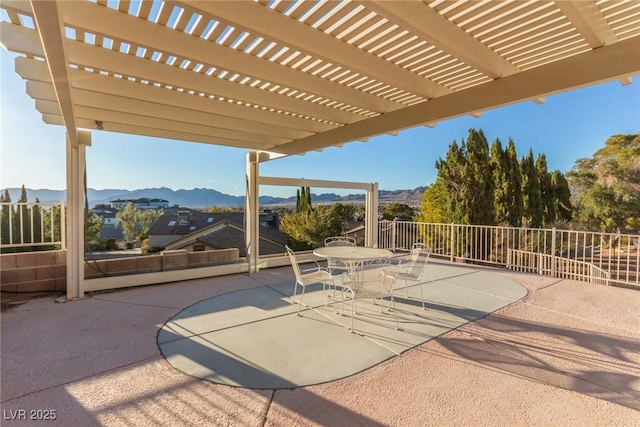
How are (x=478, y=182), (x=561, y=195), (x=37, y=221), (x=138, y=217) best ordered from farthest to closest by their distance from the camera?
(x=138, y=217), (x=561, y=195), (x=478, y=182), (x=37, y=221)

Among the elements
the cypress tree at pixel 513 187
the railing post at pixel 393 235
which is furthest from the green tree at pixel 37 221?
the cypress tree at pixel 513 187

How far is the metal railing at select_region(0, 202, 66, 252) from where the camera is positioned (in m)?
4.58

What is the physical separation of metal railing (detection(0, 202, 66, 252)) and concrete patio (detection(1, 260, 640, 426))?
1.08m

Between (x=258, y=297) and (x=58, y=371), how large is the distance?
2377mm

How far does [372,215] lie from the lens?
320 inches

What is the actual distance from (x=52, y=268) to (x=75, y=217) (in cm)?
103

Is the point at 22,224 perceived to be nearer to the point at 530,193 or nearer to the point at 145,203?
the point at 145,203

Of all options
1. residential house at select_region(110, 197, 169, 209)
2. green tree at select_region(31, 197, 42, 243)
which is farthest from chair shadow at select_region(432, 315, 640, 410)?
residential house at select_region(110, 197, 169, 209)

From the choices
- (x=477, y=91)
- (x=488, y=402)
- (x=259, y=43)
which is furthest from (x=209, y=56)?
(x=488, y=402)

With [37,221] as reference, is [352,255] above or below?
below

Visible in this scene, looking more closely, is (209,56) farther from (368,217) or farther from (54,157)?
(368,217)

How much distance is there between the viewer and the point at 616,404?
6.88 feet

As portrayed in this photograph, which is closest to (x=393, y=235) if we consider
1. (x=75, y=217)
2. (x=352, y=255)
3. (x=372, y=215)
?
(x=372, y=215)

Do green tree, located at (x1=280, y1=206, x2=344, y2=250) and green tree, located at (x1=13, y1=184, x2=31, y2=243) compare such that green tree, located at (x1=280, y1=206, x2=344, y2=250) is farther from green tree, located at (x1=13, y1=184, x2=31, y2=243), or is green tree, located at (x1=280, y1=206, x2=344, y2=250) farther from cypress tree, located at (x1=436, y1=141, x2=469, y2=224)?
green tree, located at (x1=13, y1=184, x2=31, y2=243)
